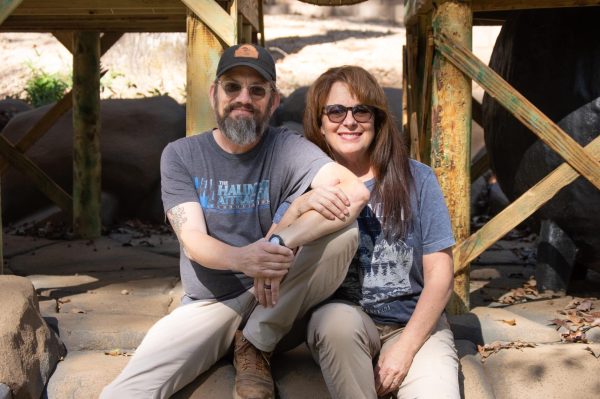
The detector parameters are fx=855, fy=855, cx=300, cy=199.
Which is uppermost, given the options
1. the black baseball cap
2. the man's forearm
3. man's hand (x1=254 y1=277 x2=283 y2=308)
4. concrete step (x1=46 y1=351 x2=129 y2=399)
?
the black baseball cap

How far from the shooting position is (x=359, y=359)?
342 centimetres

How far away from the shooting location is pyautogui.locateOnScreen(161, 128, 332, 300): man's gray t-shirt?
150 inches

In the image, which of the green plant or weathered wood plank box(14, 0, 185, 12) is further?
the green plant

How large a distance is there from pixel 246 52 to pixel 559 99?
2.18 m

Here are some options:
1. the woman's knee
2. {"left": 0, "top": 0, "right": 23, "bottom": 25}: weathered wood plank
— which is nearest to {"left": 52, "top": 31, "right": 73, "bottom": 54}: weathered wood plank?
{"left": 0, "top": 0, "right": 23, "bottom": 25}: weathered wood plank

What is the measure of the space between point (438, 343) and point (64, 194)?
18.0ft

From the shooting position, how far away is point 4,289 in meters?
4.22

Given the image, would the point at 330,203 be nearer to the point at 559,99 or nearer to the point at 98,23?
the point at 559,99

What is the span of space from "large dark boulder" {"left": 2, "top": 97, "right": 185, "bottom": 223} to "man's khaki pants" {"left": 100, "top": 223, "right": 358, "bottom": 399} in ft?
19.4

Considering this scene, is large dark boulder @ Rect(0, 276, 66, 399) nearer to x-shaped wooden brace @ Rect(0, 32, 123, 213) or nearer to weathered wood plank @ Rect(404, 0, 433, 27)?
weathered wood plank @ Rect(404, 0, 433, 27)

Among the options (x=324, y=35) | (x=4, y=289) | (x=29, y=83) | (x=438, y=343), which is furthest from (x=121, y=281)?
(x=324, y=35)

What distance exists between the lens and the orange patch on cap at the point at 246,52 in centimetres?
382

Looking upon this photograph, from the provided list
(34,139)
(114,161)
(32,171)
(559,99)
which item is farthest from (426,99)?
(114,161)

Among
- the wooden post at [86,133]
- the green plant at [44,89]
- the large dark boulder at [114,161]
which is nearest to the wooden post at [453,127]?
the wooden post at [86,133]
